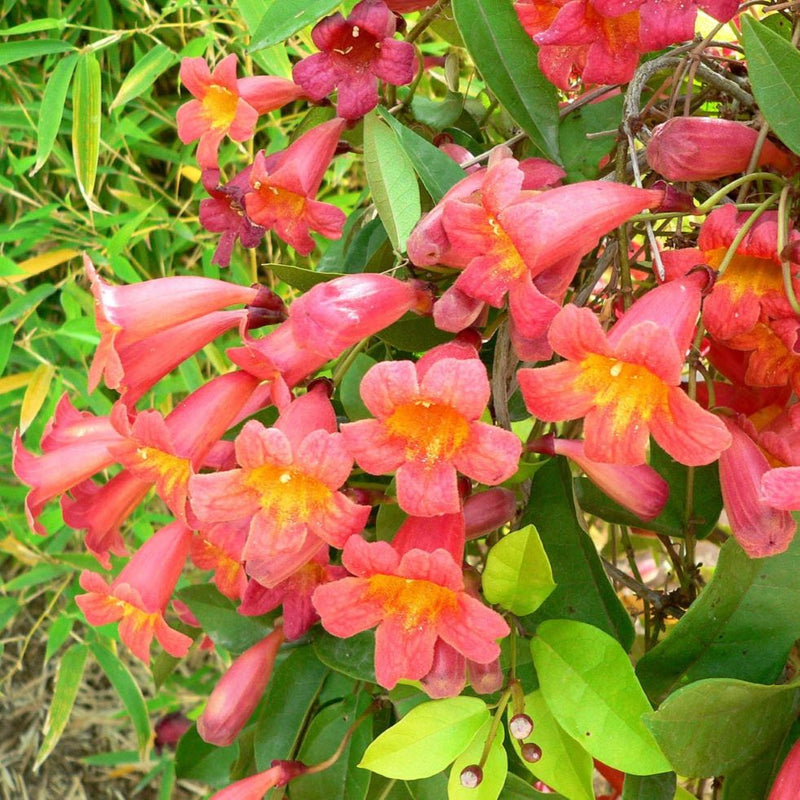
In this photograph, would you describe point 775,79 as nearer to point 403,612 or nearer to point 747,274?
point 747,274

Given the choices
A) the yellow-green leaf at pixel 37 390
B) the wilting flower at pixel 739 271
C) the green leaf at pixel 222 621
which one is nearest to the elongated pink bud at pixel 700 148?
the wilting flower at pixel 739 271

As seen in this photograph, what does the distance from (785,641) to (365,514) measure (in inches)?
9.6

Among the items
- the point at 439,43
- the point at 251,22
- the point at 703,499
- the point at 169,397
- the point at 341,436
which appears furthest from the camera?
the point at 169,397

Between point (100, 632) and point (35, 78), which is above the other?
point (35, 78)

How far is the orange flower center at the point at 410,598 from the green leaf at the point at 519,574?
0.05 m

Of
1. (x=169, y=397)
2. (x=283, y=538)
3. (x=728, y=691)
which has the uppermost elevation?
(x=283, y=538)

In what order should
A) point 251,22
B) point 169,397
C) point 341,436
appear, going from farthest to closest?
point 169,397 < point 251,22 < point 341,436

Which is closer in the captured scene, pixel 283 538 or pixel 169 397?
pixel 283 538

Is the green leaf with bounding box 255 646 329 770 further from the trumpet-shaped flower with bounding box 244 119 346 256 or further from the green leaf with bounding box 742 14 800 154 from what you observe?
the green leaf with bounding box 742 14 800 154

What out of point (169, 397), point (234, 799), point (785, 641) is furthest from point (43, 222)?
point (785, 641)

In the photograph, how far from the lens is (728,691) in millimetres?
467

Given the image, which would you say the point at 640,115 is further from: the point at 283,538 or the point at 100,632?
the point at 100,632

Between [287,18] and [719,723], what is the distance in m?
0.46

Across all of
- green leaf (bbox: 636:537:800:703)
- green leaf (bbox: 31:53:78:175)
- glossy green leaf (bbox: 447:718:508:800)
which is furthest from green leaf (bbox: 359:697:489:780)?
green leaf (bbox: 31:53:78:175)
